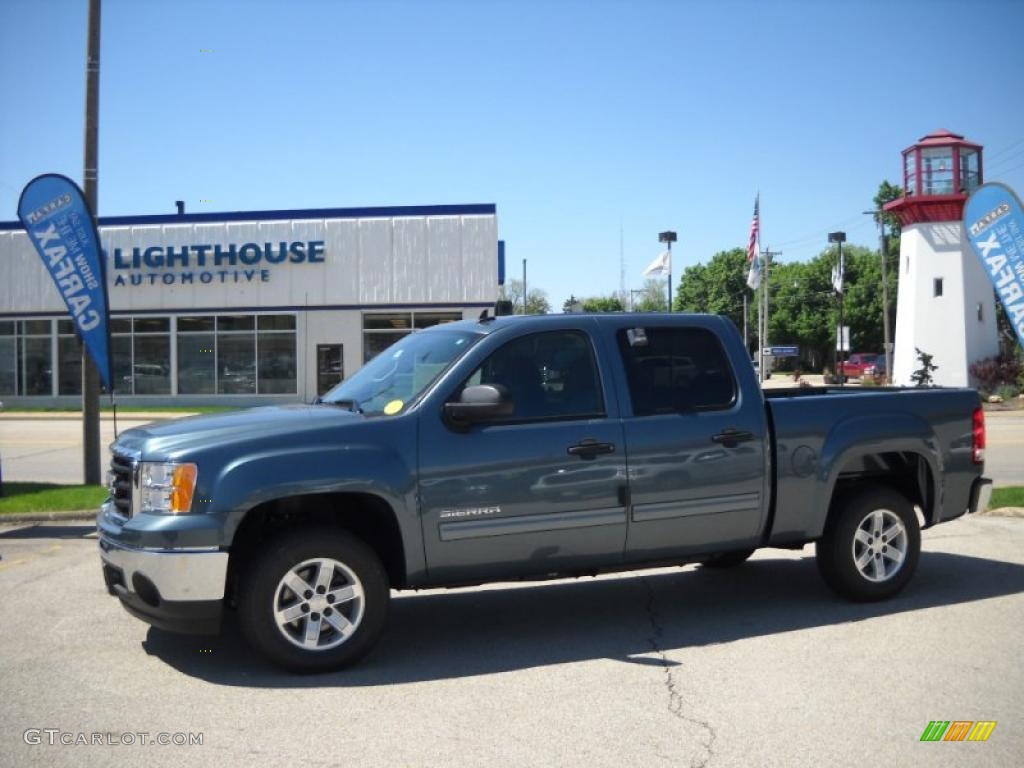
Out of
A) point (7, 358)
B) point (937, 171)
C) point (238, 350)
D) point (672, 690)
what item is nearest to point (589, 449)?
point (672, 690)

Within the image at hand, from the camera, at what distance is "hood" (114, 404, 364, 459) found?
16.8 ft

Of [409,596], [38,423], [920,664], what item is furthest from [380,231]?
[920,664]

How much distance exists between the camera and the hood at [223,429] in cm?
512

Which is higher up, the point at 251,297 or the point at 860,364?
the point at 251,297

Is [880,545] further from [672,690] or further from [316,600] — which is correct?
[316,600]

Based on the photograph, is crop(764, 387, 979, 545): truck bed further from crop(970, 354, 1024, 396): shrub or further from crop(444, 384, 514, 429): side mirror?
crop(970, 354, 1024, 396): shrub

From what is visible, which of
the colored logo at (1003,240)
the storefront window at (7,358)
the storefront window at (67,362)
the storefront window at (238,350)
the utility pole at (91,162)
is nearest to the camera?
the utility pole at (91,162)

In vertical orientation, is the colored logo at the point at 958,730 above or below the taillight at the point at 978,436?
below

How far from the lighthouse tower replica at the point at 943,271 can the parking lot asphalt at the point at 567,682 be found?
3341cm

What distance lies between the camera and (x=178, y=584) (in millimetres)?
4934

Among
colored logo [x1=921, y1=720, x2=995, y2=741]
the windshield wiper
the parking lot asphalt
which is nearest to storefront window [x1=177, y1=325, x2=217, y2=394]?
the parking lot asphalt

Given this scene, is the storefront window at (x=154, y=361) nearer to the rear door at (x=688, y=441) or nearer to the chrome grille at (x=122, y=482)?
the chrome grille at (x=122, y=482)

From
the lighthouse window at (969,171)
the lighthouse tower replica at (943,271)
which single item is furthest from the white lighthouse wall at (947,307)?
the lighthouse window at (969,171)

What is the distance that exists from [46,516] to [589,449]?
7.60m
